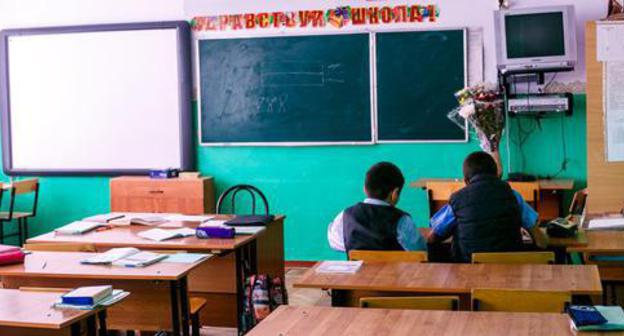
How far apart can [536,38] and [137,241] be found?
11.3ft

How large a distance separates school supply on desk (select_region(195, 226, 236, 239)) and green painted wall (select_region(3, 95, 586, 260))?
2.66 m

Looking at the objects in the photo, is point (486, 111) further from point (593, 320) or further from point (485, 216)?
point (593, 320)

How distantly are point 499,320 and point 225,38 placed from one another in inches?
202

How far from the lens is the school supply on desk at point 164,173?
7215mm

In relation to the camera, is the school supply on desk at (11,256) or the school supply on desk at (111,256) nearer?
the school supply on desk at (111,256)

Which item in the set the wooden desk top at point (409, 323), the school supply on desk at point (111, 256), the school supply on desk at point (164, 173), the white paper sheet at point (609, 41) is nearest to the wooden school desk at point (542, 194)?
the white paper sheet at point (609, 41)

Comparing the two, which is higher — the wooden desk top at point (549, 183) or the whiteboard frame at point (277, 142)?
the whiteboard frame at point (277, 142)

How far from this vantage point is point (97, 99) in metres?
7.68

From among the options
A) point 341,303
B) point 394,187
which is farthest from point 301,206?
point 341,303

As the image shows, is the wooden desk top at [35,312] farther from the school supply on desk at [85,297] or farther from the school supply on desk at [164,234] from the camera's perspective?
the school supply on desk at [164,234]

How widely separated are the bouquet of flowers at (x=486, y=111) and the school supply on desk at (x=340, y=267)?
2571mm

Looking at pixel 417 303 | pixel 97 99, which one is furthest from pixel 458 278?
pixel 97 99

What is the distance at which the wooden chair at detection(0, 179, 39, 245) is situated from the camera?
288 inches

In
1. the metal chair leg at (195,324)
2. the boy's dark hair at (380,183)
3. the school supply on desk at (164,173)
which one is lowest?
the metal chair leg at (195,324)
